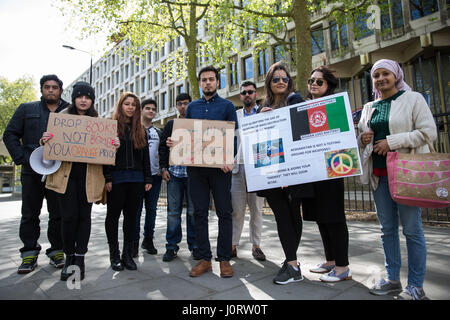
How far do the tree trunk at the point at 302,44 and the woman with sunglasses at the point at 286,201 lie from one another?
19.7 ft

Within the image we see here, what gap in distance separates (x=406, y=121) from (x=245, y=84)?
2.26 metres

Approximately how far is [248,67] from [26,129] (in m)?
22.5

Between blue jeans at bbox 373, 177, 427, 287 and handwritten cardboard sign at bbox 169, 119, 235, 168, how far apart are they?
1.52 m

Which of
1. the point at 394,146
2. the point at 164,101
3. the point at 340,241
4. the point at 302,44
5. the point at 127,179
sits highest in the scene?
the point at 164,101

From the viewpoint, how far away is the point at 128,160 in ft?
→ 11.4

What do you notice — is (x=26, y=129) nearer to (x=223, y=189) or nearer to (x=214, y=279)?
(x=223, y=189)

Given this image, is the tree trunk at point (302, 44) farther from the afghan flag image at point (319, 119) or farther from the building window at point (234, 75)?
the building window at point (234, 75)

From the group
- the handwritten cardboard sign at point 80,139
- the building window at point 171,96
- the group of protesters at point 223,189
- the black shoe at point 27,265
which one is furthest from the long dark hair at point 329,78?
the building window at point 171,96

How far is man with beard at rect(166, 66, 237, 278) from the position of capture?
319cm

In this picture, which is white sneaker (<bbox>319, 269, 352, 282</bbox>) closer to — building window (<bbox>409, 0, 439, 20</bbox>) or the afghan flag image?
the afghan flag image

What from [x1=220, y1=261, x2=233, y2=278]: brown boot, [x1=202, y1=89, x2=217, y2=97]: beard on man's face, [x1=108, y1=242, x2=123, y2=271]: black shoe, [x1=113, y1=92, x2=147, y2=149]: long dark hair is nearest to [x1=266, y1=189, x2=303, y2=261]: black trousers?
Answer: [x1=220, y1=261, x2=233, y2=278]: brown boot

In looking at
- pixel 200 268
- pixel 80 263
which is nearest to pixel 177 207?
pixel 200 268

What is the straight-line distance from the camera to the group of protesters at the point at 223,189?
2494 mm
